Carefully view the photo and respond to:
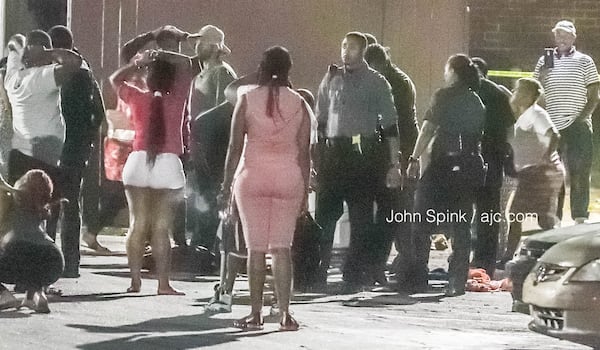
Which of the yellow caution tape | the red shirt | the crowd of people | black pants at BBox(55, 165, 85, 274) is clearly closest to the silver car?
the crowd of people

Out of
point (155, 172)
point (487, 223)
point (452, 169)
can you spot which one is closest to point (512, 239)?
point (487, 223)

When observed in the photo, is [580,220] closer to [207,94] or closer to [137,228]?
[207,94]

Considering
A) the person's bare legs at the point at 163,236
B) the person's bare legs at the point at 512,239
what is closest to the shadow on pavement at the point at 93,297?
the person's bare legs at the point at 163,236

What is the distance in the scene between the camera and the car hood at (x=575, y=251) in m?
4.89

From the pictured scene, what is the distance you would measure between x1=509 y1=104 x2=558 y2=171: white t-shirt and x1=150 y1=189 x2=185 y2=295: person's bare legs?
5.79 ft

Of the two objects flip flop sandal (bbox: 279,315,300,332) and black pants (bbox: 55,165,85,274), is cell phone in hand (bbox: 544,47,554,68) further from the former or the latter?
black pants (bbox: 55,165,85,274)

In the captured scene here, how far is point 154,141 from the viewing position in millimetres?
5852

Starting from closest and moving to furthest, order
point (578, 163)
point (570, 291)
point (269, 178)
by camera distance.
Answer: point (570, 291) → point (269, 178) → point (578, 163)

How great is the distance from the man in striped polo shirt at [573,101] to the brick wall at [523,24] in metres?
0.05

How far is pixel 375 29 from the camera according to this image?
5.76 m

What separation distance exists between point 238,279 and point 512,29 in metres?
1.82

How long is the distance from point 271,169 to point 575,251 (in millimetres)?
1429

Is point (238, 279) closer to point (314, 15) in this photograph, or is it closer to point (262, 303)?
point (262, 303)

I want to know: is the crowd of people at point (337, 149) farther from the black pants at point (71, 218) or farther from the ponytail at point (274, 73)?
the ponytail at point (274, 73)
